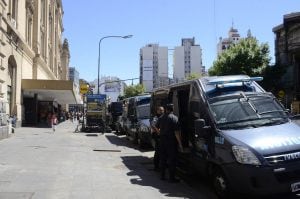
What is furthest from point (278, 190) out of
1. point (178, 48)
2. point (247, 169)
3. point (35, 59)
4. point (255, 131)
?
point (178, 48)

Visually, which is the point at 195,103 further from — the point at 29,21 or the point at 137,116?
the point at 29,21

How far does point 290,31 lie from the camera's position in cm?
Answer: 4128

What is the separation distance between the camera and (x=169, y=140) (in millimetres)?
11312

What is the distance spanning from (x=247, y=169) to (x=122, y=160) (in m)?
7.75

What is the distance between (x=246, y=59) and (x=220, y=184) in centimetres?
3479

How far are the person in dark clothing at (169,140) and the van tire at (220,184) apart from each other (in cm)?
175

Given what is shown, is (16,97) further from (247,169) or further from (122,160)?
(247,169)

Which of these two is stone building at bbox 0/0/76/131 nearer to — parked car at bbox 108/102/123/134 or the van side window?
parked car at bbox 108/102/123/134

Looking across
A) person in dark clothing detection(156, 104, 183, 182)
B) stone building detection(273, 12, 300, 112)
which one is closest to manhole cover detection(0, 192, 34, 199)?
person in dark clothing detection(156, 104, 183, 182)

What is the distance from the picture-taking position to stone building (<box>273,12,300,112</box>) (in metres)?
40.4

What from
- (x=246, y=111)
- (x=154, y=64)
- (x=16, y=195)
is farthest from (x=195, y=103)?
(x=154, y=64)

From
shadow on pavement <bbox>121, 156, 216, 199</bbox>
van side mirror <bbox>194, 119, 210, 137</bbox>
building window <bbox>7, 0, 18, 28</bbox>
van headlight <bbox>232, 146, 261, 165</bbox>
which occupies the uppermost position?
building window <bbox>7, 0, 18, 28</bbox>

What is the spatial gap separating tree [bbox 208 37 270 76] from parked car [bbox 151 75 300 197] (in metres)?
31.6

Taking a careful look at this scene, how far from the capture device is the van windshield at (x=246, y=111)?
376 inches
